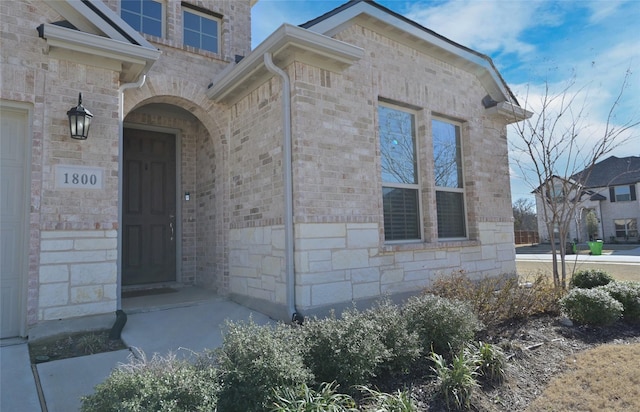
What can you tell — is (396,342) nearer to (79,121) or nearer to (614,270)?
(79,121)

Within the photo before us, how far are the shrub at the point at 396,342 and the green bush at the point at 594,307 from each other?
2937 millimetres

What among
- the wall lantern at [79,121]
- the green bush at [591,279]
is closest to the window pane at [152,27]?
the wall lantern at [79,121]

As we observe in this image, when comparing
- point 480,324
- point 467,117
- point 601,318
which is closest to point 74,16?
point 480,324

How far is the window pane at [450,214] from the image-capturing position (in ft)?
23.9

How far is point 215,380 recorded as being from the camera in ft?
9.04

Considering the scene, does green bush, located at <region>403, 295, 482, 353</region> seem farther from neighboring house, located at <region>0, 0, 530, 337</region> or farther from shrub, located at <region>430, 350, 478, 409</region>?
neighboring house, located at <region>0, 0, 530, 337</region>

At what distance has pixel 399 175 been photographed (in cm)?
Result: 664

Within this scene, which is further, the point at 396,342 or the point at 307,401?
the point at 396,342

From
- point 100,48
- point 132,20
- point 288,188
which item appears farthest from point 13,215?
point 132,20

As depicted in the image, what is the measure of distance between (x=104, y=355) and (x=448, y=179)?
20.8ft

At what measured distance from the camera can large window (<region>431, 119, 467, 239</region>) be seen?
23.9 feet

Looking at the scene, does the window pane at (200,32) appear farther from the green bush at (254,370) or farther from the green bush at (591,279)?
the green bush at (591,279)

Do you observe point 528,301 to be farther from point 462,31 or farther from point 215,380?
point 462,31

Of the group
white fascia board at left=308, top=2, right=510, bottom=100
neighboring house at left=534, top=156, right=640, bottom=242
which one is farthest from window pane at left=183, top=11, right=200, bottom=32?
neighboring house at left=534, top=156, right=640, bottom=242
